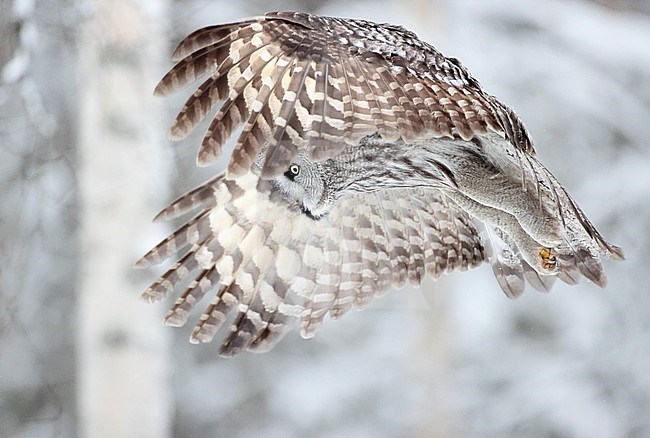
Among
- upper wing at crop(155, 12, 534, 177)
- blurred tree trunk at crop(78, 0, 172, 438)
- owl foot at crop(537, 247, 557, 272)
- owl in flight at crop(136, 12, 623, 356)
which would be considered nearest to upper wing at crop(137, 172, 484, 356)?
owl in flight at crop(136, 12, 623, 356)

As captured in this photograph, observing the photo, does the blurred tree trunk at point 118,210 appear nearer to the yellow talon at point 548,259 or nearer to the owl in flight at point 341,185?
the owl in flight at point 341,185

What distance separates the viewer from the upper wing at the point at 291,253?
1.37 m

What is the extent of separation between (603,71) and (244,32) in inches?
76.8

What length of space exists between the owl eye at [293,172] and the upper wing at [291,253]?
5 cm

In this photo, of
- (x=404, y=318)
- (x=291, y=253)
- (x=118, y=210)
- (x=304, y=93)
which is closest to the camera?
(x=304, y=93)

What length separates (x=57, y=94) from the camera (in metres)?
2.32

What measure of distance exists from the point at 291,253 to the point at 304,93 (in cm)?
47

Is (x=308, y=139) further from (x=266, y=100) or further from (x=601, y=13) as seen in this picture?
(x=601, y=13)

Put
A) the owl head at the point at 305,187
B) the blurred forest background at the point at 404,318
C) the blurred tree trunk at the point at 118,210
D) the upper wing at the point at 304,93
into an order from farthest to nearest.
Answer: the blurred forest background at the point at 404,318 → the blurred tree trunk at the point at 118,210 → the owl head at the point at 305,187 → the upper wing at the point at 304,93

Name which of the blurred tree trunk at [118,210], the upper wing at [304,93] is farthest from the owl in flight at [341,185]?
the blurred tree trunk at [118,210]

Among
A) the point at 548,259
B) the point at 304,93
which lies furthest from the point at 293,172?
the point at 548,259

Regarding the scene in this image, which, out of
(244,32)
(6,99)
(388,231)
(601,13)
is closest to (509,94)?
(601,13)

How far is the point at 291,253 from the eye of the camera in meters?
1.42

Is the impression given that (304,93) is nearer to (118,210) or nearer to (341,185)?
(341,185)
